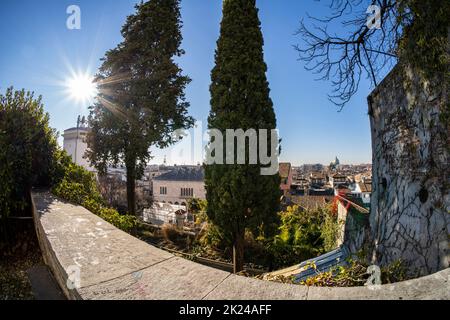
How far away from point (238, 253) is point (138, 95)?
8.78m

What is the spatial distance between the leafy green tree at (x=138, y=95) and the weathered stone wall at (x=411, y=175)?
10.4 m

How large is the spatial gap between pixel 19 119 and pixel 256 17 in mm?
8046

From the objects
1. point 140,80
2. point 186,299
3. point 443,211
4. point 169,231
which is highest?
point 140,80

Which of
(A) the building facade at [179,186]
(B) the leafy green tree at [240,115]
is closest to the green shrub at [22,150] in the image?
(B) the leafy green tree at [240,115]

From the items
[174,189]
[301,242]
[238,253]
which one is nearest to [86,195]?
[238,253]

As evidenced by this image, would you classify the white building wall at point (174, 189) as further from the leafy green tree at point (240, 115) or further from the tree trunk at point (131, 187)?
the leafy green tree at point (240, 115)

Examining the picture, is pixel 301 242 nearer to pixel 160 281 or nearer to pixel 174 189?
pixel 160 281

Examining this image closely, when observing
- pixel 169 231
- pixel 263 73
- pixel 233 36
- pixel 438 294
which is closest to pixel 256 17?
pixel 233 36

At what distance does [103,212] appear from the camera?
3.81 meters

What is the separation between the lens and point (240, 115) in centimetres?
848

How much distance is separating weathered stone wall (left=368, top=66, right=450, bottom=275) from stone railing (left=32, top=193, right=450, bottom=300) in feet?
4.29

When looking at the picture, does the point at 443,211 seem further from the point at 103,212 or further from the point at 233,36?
the point at 233,36

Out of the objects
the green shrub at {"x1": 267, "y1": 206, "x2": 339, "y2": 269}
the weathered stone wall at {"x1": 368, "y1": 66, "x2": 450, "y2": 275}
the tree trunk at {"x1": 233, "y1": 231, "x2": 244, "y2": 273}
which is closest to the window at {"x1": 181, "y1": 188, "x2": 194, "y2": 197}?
the green shrub at {"x1": 267, "y1": 206, "x2": 339, "y2": 269}

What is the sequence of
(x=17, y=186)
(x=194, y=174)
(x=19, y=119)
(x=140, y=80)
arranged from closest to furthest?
(x=17, y=186) < (x=19, y=119) < (x=140, y=80) < (x=194, y=174)
